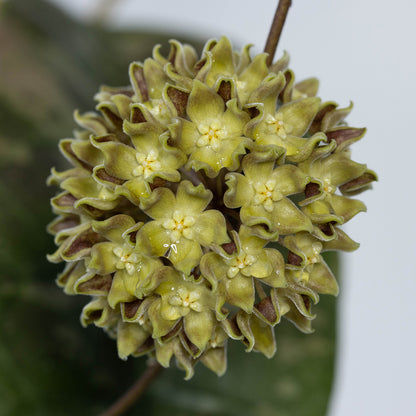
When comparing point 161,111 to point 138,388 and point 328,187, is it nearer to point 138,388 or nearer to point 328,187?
point 328,187

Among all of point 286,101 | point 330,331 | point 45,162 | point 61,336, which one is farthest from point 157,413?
point 286,101

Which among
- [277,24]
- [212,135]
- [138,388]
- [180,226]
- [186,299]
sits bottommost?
[138,388]

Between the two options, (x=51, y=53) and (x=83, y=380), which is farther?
(x=51, y=53)

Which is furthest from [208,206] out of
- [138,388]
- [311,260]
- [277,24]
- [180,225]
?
[138,388]

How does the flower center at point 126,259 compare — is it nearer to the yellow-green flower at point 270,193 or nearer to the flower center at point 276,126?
the yellow-green flower at point 270,193

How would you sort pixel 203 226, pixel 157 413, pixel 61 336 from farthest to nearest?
pixel 157 413 → pixel 61 336 → pixel 203 226

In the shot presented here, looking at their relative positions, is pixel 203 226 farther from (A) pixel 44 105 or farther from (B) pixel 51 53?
(B) pixel 51 53

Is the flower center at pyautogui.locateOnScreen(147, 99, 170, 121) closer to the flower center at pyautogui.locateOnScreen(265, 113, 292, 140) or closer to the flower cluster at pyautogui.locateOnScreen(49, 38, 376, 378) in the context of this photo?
the flower cluster at pyautogui.locateOnScreen(49, 38, 376, 378)
